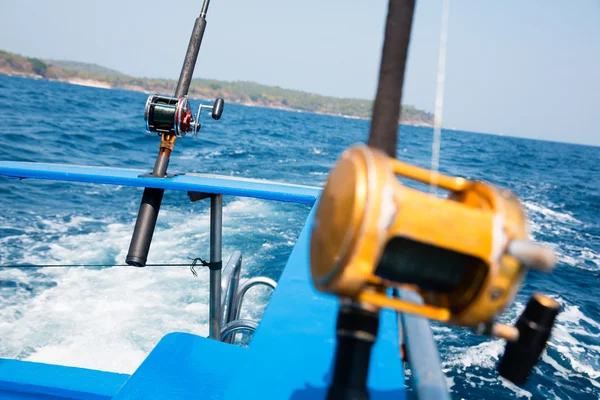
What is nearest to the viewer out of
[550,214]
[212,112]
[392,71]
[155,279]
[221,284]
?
[392,71]

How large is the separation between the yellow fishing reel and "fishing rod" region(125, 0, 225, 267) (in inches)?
62.3

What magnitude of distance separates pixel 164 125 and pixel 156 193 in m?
0.49

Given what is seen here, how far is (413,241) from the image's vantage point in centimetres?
68

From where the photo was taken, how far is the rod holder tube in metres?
2.23

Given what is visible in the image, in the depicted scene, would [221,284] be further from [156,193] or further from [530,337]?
[530,337]

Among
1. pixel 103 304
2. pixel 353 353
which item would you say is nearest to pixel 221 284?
pixel 353 353

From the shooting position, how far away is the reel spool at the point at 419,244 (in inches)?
23.9

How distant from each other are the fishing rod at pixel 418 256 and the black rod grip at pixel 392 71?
18 centimetres

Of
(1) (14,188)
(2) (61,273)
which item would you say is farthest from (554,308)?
(1) (14,188)

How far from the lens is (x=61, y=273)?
16.6 feet

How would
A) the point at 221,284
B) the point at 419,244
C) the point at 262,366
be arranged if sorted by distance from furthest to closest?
1. the point at 221,284
2. the point at 262,366
3. the point at 419,244

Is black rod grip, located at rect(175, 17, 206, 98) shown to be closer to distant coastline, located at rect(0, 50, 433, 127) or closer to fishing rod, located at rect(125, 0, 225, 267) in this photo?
fishing rod, located at rect(125, 0, 225, 267)

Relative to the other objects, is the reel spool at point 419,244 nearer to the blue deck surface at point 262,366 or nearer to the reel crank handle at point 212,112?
the blue deck surface at point 262,366

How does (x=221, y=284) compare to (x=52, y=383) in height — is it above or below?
above
